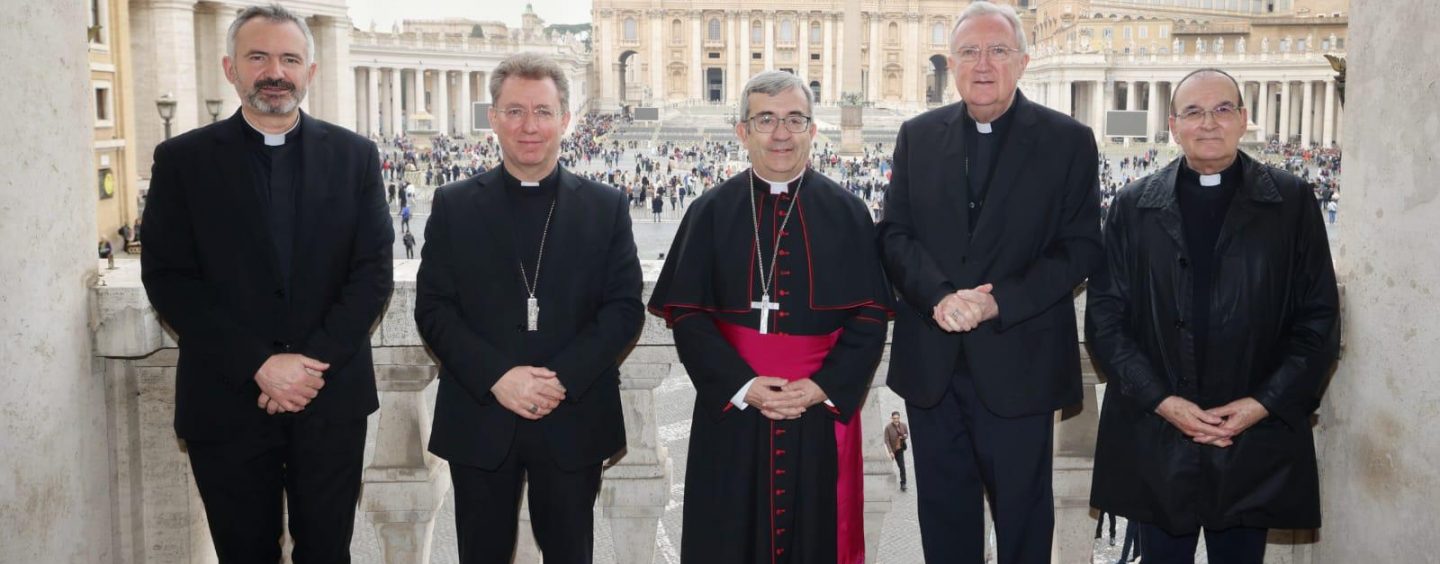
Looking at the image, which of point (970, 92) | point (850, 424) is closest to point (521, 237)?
point (850, 424)

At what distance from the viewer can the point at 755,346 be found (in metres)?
3.34

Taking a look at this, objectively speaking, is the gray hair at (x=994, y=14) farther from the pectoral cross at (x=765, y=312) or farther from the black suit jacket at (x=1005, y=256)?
the pectoral cross at (x=765, y=312)

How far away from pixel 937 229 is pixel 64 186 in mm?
2276

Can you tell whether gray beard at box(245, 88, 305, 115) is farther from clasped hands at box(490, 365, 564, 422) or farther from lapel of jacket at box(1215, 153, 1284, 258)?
lapel of jacket at box(1215, 153, 1284, 258)

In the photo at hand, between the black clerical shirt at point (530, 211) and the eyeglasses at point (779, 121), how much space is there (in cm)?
58

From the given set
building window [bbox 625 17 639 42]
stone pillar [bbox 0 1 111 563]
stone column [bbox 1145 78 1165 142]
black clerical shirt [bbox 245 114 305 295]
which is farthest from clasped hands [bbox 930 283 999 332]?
building window [bbox 625 17 639 42]

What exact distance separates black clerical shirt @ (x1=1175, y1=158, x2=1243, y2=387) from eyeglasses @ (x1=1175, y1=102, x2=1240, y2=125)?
0.40ft

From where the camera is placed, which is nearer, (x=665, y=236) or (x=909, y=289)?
(x=909, y=289)

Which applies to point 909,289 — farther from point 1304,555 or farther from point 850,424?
point 1304,555

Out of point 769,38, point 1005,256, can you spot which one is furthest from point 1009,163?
point 769,38

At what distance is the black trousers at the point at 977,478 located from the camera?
10.8 feet

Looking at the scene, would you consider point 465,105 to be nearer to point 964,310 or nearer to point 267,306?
point 267,306

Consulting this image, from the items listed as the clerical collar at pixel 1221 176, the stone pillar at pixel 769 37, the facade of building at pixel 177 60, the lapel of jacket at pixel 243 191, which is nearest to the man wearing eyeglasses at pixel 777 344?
the clerical collar at pixel 1221 176

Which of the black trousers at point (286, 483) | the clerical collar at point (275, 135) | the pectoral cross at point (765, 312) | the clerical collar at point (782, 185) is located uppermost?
the clerical collar at point (275, 135)
